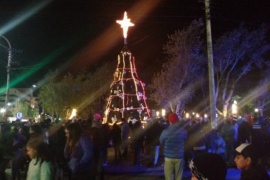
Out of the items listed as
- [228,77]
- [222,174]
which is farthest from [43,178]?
[228,77]

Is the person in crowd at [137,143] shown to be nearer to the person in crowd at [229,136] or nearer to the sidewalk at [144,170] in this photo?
the sidewalk at [144,170]

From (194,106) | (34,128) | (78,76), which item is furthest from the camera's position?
(78,76)

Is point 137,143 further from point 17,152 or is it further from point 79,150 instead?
point 79,150

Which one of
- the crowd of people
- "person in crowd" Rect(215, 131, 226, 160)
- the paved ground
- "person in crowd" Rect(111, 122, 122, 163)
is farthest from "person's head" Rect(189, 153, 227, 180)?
"person in crowd" Rect(111, 122, 122, 163)

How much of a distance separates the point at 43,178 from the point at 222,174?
2.95 m

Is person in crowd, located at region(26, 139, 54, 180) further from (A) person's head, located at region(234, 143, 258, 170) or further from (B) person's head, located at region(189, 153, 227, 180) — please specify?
(B) person's head, located at region(189, 153, 227, 180)

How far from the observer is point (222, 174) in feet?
10.8

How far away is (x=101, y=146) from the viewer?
12.6 meters

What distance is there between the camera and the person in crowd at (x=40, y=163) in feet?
17.9

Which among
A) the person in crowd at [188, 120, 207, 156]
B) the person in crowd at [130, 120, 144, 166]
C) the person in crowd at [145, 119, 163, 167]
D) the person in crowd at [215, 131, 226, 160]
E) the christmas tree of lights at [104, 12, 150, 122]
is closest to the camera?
the person in crowd at [188, 120, 207, 156]

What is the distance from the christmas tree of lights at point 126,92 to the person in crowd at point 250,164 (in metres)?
27.2

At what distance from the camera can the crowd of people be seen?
5.54 meters

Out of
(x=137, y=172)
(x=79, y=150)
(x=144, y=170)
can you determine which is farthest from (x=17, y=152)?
(x=144, y=170)

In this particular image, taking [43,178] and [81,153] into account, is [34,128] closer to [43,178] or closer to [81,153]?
[81,153]
